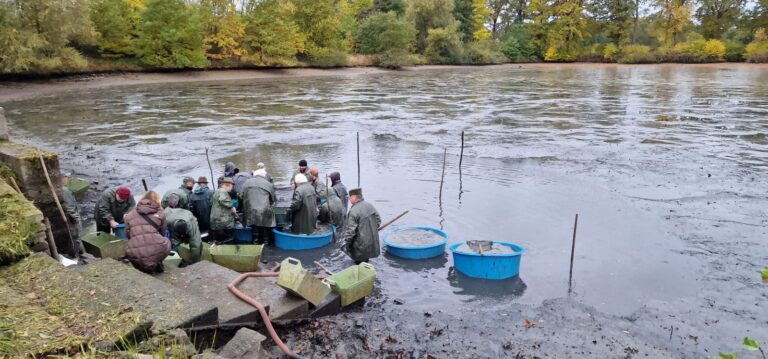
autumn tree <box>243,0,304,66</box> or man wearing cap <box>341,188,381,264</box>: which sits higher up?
autumn tree <box>243,0,304,66</box>

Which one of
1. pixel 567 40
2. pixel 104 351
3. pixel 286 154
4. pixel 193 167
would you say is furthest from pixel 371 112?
pixel 567 40

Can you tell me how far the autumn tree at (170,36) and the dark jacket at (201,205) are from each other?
4164 centimetres

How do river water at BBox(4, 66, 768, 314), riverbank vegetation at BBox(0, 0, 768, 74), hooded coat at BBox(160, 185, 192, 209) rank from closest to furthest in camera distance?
river water at BBox(4, 66, 768, 314), hooded coat at BBox(160, 185, 192, 209), riverbank vegetation at BBox(0, 0, 768, 74)

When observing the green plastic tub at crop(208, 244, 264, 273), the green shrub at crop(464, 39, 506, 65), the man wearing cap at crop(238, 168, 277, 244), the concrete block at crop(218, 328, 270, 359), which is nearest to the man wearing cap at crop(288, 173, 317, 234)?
the man wearing cap at crop(238, 168, 277, 244)

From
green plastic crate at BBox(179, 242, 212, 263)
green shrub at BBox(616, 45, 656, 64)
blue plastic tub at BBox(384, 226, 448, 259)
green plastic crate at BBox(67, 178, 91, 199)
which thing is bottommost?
blue plastic tub at BBox(384, 226, 448, 259)

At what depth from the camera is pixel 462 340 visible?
7.07 metres

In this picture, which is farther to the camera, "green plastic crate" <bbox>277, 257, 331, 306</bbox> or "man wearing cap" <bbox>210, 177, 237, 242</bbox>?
"man wearing cap" <bbox>210, 177, 237, 242</bbox>

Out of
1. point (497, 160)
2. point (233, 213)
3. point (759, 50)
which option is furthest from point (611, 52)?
point (233, 213)

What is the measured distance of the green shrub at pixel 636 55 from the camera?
255 feet

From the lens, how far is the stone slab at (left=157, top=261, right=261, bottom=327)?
6398 millimetres

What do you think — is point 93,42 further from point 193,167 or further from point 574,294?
point 574,294

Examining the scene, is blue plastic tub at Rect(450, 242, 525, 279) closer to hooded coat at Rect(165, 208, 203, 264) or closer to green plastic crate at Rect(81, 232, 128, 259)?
hooded coat at Rect(165, 208, 203, 264)

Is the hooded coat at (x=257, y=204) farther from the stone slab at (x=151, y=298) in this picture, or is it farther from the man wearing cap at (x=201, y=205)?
the stone slab at (x=151, y=298)

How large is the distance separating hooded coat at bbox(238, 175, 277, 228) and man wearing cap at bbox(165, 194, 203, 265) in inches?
52.3
